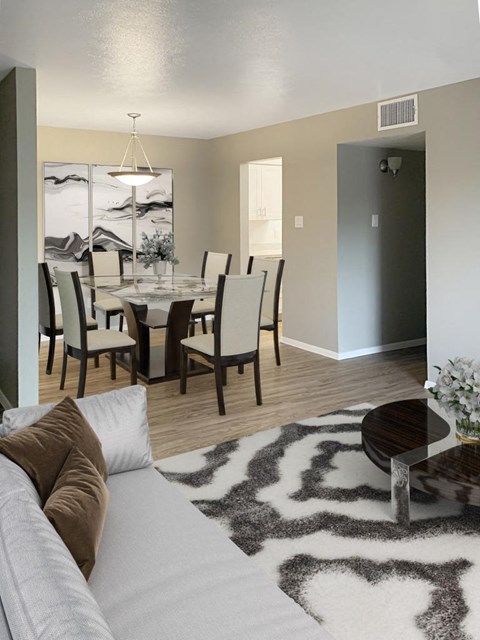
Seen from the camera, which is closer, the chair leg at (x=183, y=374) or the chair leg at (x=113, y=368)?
the chair leg at (x=183, y=374)

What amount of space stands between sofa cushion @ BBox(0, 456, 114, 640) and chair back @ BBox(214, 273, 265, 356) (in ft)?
9.27

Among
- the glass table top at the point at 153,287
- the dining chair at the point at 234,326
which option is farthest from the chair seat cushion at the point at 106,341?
the dining chair at the point at 234,326

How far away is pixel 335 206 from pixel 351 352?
145 centimetres

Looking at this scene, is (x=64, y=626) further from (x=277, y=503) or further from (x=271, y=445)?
(x=271, y=445)

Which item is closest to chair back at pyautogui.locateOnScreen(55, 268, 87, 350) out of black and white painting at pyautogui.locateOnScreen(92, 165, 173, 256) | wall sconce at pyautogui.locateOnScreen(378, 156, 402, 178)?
black and white painting at pyautogui.locateOnScreen(92, 165, 173, 256)

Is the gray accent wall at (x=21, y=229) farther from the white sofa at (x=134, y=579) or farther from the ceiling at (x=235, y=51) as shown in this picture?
the white sofa at (x=134, y=579)

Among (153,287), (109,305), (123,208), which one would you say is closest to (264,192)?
(123,208)

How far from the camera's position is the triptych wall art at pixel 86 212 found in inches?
263

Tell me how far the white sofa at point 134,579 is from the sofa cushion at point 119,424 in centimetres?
1

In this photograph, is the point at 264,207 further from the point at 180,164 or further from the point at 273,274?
the point at 273,274

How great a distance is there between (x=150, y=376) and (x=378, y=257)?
267cm

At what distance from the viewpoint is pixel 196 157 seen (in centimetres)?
771

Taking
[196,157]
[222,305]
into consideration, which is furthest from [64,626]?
[196,157]

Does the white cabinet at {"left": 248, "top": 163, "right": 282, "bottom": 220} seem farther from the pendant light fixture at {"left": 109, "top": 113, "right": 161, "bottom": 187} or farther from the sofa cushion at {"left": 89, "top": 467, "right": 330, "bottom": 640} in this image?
the sofa cushion at {"left": 89, "top": 467, "right": 330, "bottom": 640}
